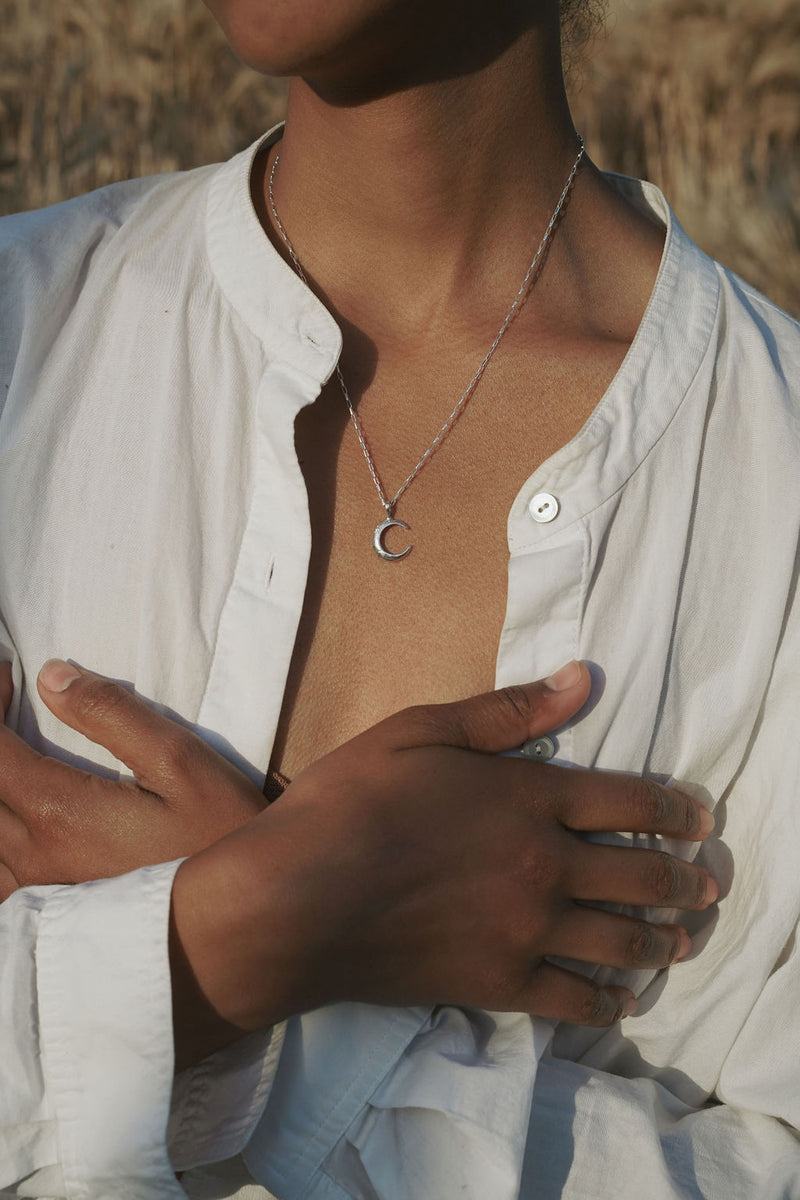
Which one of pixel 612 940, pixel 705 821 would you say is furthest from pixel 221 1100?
pixel 705 821

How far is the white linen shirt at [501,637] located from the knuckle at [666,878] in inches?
2.3

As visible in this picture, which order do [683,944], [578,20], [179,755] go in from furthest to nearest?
[578,20] → [683,944] → [179,755]

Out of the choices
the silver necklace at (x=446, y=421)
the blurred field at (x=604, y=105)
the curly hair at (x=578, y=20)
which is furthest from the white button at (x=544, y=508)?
the blurred field at (x=604, y=105)

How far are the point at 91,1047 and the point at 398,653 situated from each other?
40 centimetres

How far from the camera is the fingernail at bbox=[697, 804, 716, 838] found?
3.48 ft

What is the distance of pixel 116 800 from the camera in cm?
98

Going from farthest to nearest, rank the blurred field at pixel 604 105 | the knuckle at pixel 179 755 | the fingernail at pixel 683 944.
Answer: the blurred field at pixel 604 105 < the fingernail at pixel 683 944 < the knuckle at pixel 179 755

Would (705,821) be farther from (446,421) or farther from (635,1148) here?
(446,421)

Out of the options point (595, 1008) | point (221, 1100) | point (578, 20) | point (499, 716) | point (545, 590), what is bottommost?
point (221, 1100)

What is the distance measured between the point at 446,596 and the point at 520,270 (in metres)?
0.36

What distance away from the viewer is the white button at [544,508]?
1050mm

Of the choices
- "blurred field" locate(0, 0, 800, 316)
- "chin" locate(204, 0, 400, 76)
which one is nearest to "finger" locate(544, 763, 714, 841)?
"chin" locate(204, 0, 400, 76)

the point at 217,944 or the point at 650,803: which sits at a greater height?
the point at 650,803

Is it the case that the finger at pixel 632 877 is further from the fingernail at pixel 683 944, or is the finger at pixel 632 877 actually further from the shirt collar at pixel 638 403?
the shirt collar at pixel 638 403
